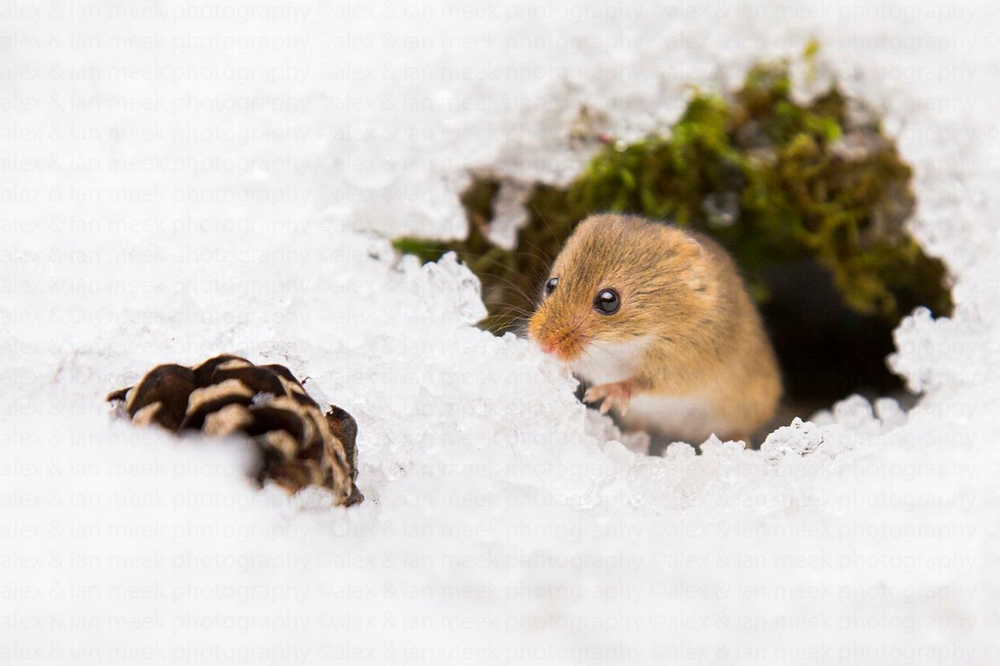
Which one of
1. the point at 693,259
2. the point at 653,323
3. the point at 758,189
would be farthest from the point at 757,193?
the point at 653,323

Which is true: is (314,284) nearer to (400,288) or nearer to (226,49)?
(400,288)

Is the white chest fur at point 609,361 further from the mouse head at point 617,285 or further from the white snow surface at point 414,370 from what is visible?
the white snow surface at point 414,370

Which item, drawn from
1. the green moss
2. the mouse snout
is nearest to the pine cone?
the mouse snout

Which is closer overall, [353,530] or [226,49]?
[353,530]

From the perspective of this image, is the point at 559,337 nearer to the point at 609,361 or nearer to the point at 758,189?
the point at 609,361

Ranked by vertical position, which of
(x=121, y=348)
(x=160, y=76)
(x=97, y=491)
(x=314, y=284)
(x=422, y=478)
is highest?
(x=160, y=76)

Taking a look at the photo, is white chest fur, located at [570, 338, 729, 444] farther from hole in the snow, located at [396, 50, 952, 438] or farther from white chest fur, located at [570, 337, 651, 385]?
hole in the snow, located at [396, 50, 952, 438]

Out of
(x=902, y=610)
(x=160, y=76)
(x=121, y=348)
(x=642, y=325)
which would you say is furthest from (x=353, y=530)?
(x=160, y=76)
